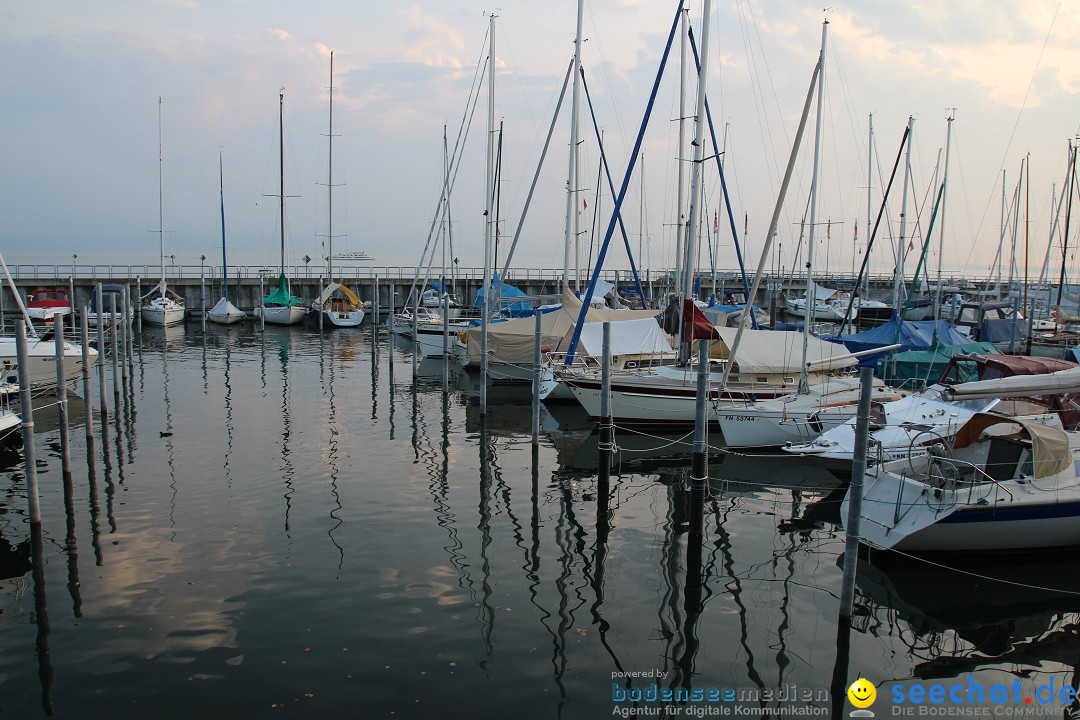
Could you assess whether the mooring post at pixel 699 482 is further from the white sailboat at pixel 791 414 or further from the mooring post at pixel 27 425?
the mooring post at pixel 27 425

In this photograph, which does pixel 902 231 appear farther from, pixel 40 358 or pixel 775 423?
pixel 40 358

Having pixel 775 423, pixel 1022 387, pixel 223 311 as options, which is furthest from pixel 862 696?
pixel 223 311

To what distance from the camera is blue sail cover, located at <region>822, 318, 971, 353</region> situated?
30381mm

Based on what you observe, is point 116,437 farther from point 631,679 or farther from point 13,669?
point 631,679

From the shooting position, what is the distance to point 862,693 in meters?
9.55

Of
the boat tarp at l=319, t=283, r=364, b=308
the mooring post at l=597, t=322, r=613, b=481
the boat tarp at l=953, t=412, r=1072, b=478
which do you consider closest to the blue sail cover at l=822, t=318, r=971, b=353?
the boat tarp at l=953, t=412, r=1072, b=478

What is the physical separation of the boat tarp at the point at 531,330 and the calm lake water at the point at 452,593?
31.1 feet

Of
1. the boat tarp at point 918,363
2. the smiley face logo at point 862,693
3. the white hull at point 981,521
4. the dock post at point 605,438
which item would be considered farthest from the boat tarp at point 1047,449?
the boat tarp at point 918,363

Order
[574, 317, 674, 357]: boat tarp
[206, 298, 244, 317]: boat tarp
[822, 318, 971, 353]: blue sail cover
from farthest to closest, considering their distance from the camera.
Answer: [206, 298, 244, 317]: boat tarp → [822, 318, 971, 353]: blue sail cover → [574, 317, 674, 357]: boat tarp

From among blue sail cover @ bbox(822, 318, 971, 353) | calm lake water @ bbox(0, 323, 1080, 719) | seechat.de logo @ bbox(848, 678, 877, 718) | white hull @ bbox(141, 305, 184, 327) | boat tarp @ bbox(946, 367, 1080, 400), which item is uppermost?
boat tarp @ bbox(946, 367, 1080, 400)

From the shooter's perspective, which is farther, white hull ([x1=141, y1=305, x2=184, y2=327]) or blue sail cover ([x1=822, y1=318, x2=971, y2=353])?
white hull ([x1=141, y1=305, x2=184, y2=327])

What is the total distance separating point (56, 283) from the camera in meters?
58.1

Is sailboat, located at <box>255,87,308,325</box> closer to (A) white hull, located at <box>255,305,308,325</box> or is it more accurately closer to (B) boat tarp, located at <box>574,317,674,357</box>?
(A) white hull, located at <box>255,305,308,325</box>

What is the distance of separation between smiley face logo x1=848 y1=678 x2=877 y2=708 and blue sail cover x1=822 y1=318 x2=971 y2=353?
21679 mm
